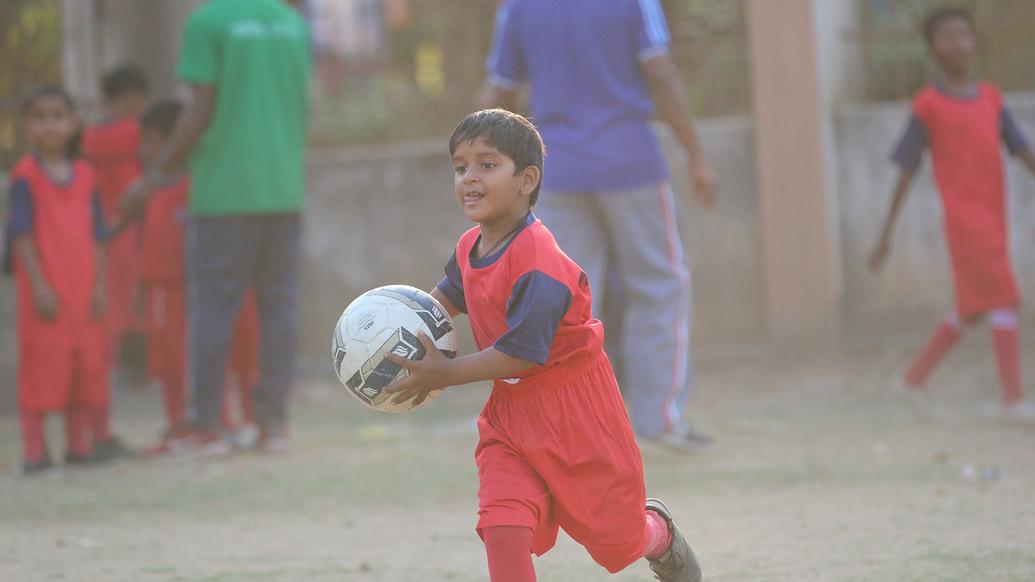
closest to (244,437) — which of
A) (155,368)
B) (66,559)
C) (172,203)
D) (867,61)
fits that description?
(155,368)

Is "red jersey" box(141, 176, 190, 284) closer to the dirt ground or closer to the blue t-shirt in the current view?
the dirt ground

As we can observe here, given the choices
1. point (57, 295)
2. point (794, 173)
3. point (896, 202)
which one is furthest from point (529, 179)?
point (794, 173)

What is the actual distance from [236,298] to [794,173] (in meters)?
3.35

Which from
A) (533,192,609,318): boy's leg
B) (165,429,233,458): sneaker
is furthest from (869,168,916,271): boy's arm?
(165,429,233,458): sneaker

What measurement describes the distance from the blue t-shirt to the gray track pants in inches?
3.3

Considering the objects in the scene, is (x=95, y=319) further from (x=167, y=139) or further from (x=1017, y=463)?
(x=1017, y=463)

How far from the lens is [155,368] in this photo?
6914 millimetres

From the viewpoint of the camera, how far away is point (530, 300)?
319 centimetres

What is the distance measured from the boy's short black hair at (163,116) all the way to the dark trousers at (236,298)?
2.75 feet

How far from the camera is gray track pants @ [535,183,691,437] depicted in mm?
5750

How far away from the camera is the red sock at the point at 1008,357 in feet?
21.7

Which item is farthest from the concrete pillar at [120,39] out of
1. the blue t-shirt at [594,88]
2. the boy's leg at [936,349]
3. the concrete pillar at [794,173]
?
the boy's leg at [936,349]

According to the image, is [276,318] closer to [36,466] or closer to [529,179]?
[36,466]

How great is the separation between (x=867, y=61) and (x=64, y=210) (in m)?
4.76
